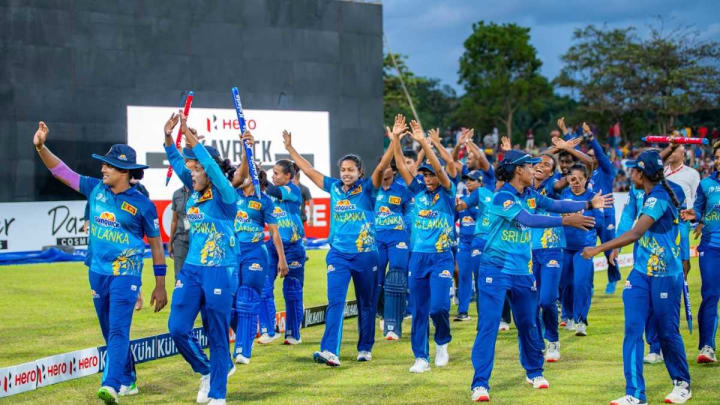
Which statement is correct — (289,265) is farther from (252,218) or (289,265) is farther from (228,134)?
(228,134)

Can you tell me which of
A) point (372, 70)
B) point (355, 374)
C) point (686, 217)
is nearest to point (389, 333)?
point (355, 374)

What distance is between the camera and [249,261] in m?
10.7

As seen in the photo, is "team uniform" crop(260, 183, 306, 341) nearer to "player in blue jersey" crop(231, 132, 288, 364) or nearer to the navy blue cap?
"player in blue jersey" crop(231, 132, 288, 364)

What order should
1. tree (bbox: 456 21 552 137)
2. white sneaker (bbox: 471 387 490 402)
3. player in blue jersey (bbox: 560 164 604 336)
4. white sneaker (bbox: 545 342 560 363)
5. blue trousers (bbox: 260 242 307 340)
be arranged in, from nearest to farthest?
white sneaker (bbox: 471 387 490 402) → white sneaker (bbox: 545 342 560 363) → blue trousers (bbox: 260 242 307 340) → player in blue jersey (bbox: 560 164 604 336) → tree (bbox: 456 21 552 137)

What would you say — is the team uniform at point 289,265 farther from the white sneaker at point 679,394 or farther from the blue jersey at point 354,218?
the white sneaker at point 679,394

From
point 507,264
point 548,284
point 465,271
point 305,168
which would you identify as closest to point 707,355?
point 548,284

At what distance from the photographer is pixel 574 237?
12.4 m

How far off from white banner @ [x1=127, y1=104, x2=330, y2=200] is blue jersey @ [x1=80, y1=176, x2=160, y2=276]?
14.6 metres

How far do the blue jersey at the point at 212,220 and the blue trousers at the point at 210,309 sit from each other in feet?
0.33

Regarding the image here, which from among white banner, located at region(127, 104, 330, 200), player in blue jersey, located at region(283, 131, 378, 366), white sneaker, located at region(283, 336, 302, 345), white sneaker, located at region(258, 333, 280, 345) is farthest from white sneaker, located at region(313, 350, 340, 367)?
white banner, located at region(127, 104, 330, 200)

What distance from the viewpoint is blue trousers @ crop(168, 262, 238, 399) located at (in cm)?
806

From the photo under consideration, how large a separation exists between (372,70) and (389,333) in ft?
52.4

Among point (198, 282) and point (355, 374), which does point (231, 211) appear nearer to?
point (198, 282)

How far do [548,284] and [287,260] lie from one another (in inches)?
135
